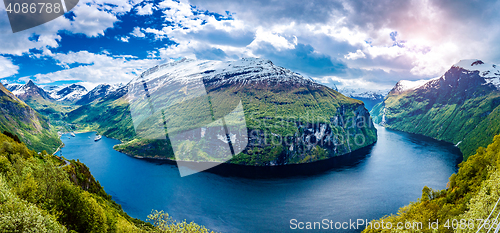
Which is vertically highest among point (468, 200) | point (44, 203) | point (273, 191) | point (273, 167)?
point (468, 200)

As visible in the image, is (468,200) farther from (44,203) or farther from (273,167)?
(273,167)

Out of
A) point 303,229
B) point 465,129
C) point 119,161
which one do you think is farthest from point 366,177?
point 465,129

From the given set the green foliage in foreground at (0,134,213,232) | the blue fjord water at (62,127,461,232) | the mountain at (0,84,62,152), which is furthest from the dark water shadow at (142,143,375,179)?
the mountain at (0,84,62,152)

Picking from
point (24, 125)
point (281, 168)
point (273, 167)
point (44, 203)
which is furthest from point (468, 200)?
point (24, 125)

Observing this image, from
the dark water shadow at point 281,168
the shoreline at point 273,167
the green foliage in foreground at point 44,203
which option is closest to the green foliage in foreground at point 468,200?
the green foliage in foreground at point 44,203

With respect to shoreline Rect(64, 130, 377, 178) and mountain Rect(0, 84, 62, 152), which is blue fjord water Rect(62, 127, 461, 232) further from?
mountain Rect(0, 84, 62, 152)

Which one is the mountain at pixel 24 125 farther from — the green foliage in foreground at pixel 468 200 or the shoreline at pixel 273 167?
the green foliage in foreground at pixel 468 200
